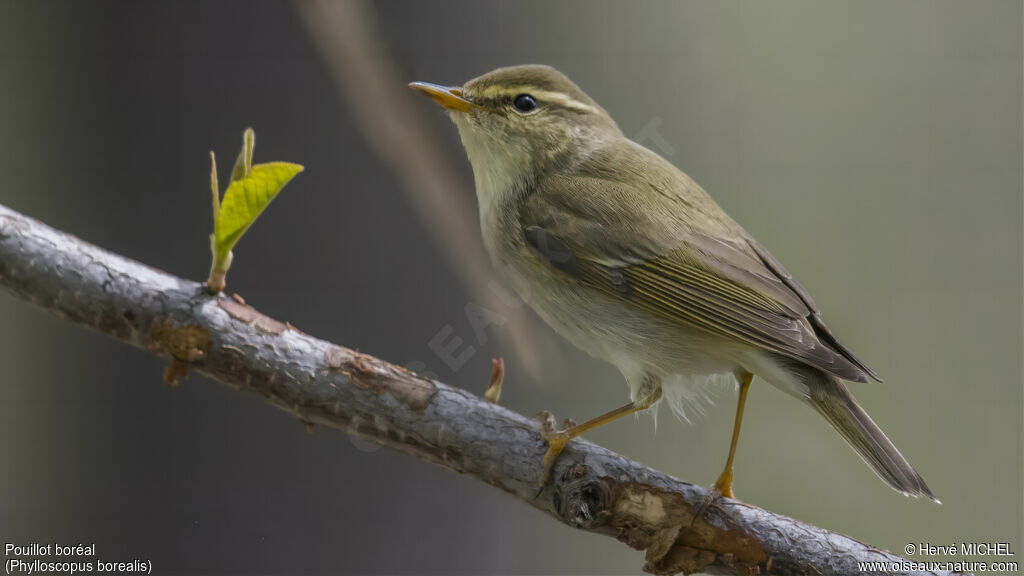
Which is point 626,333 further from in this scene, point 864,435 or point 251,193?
point 251,193

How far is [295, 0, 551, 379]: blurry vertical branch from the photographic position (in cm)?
240

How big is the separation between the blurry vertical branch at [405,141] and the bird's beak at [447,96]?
109 mm

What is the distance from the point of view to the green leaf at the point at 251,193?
172 cm

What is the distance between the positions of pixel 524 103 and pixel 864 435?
1443 mm

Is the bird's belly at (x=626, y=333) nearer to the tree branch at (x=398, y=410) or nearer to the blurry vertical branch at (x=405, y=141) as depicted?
the blurry vertical branch at (x=405, y=141)

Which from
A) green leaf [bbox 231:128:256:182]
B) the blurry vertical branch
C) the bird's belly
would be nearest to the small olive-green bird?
the bird's belly

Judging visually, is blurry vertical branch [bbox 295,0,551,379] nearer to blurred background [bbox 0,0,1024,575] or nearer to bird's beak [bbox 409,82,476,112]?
blurred background [bbox 0,0,1024,575]

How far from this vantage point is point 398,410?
6.51 feet

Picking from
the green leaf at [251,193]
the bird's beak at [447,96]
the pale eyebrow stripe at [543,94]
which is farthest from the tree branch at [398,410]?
the pale eyebrow stripe at [543,94]

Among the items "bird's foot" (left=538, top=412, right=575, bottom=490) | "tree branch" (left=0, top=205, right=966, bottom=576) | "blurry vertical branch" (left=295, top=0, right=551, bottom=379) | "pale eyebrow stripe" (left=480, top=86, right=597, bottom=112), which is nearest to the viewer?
"tree branch" (left=0, top=205, right=966, bottom=576)

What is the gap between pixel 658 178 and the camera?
2.56 metres

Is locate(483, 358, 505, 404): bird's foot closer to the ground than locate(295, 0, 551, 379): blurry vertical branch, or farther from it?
closer to the ground

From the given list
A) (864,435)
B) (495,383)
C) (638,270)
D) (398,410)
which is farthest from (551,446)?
(864,435)

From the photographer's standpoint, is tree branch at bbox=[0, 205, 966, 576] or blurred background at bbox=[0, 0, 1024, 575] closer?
tree branch at bbox=[0, 205, 966, 576]
